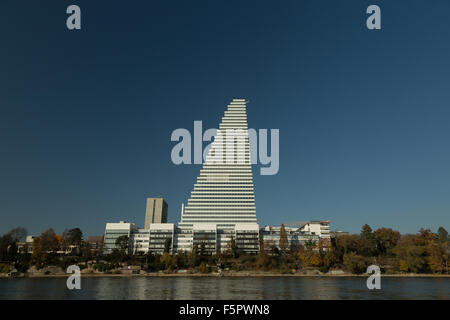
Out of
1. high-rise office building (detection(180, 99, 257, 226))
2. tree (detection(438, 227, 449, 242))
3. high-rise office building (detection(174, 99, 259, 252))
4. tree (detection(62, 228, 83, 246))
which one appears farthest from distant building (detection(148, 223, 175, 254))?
tree (detection(438, 227, 449, 242))

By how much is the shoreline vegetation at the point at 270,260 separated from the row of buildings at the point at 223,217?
796cm

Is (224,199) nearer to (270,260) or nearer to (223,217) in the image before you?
(223,217)

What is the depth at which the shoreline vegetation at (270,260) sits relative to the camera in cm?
8756

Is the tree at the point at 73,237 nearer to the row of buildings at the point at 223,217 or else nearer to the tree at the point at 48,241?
the tree at the point at 48,241

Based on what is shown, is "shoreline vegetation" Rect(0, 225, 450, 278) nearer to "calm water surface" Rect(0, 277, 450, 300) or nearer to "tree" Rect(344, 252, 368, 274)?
"tree" Rect(344, 252, 368, 274)

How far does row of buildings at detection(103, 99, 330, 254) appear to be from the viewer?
115 metres

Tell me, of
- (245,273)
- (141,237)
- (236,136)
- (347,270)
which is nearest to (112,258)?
(141,237)

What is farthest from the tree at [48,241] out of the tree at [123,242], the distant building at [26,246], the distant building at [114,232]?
the tree at [123,242]

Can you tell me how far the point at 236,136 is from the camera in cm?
15512

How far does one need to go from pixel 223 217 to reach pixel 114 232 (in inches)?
1843

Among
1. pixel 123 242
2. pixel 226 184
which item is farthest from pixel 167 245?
pixel 226 184
